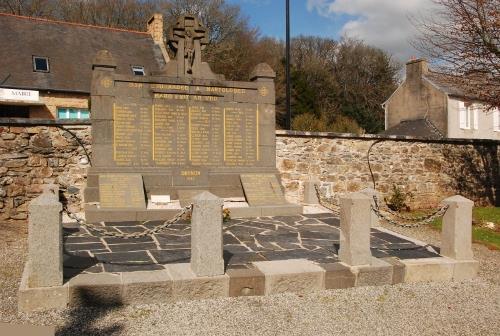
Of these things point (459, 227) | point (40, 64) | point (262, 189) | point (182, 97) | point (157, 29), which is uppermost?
point (157, 29)

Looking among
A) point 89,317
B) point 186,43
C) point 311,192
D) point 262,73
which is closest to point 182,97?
point 186,43

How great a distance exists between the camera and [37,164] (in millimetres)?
10562

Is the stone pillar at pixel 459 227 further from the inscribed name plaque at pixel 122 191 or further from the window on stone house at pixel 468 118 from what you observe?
the window on stone house at pixel 468 118

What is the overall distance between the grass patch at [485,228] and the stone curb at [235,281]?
3.77 meters

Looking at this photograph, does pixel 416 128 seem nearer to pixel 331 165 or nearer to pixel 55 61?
pixel 331 165

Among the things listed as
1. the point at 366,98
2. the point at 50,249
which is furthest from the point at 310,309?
the point at 366,98

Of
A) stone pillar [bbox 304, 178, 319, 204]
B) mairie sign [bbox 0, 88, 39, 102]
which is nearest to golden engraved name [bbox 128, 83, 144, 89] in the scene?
stone pillar [bbox 304, 178, 319, 204]

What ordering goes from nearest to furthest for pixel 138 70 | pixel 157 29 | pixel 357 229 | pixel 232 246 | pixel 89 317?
pixel 89 317 < pixel 357 229 < pixel 232 246 < pixel 138 70 < pixel 157 29

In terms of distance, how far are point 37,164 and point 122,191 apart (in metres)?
2.51

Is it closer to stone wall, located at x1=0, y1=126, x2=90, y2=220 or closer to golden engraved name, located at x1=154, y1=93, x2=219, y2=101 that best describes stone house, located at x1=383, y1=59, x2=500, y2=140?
golden engraved name, located at x1=154, y1=93, x2=219, y2=101

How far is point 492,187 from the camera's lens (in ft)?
51.3

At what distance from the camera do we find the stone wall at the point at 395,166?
504 inches

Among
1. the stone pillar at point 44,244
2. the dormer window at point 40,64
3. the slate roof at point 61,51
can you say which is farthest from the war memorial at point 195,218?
the dormer window at point 40,64

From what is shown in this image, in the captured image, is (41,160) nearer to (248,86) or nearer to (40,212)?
(248,86)
